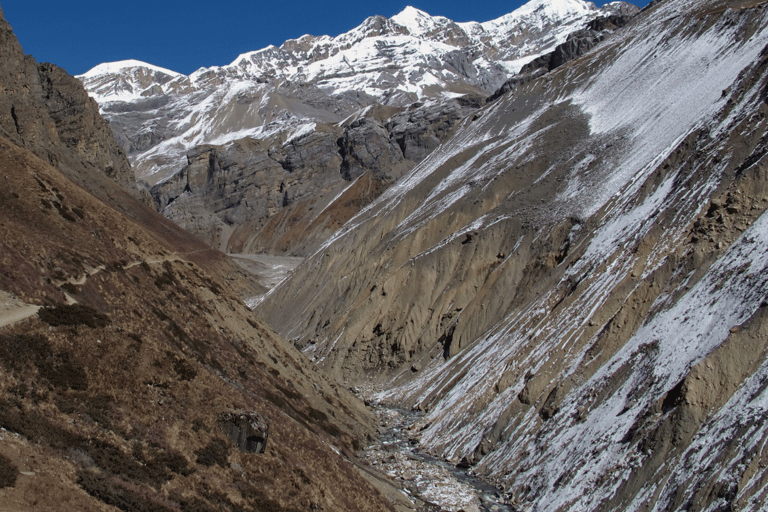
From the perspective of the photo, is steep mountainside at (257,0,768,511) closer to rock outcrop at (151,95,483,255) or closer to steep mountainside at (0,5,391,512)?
steep mountainside at (0,5,391,512)

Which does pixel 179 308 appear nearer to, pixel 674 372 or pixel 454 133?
pixel 674 372

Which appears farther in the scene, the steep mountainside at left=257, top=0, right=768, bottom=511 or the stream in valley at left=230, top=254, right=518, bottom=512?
the stream in valley at left=230, top=254, right=518, bottom=512

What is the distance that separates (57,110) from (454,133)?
55.9 metres

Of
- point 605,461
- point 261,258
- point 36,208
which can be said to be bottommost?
point 605,461

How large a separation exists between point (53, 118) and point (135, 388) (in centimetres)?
8294

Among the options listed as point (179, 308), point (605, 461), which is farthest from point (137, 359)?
point (605, 461)

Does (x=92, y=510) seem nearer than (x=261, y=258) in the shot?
Yes

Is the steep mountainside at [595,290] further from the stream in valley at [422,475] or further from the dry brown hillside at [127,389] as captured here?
→ the dry brown hillside at [127,389]

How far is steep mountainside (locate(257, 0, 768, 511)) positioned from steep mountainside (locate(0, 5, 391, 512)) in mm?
7387

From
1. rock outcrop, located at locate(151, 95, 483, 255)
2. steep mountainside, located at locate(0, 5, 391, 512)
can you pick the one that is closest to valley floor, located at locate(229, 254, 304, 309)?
rock outcrop, located at locate(151, 95, 483, 255)

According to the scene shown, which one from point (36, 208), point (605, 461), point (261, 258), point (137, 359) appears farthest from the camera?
point (261, 258)

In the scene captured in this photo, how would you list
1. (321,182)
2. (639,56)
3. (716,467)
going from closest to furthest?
(716,467)
(639,56)
(321,182)

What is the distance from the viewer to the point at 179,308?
28.5m

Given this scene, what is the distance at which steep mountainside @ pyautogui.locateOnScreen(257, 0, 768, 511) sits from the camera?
61.9 ft
